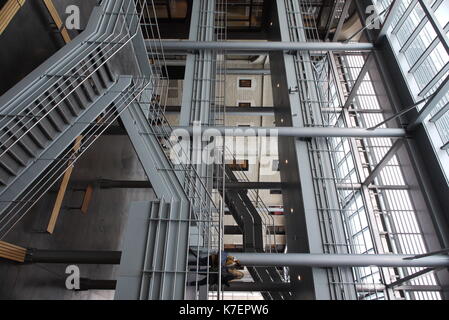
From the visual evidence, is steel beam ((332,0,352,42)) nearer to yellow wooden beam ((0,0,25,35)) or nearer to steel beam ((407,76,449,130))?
steel beam ((407,76,449,130))

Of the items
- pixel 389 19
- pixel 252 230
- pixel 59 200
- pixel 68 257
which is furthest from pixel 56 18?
pixel 389 19

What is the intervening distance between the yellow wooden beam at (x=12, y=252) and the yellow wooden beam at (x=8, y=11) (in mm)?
3787

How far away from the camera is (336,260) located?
250 inches

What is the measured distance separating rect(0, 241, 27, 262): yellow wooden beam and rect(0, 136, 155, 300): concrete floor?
0.12 metres

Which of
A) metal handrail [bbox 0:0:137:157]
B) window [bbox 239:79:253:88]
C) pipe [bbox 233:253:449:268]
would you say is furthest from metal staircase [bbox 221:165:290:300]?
window [bbox 239:79:253:88]

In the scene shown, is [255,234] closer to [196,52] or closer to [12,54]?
[196,52]

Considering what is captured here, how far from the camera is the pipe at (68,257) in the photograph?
614 centimetres

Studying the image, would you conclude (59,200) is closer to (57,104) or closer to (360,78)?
(57,104)

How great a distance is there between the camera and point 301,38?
11.1 meters

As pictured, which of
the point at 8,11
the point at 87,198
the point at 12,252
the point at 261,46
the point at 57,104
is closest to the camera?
the point at 57,104

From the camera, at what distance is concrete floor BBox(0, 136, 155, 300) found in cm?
604

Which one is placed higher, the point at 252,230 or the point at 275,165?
the point at 275,165

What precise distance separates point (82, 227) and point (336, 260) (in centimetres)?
670
